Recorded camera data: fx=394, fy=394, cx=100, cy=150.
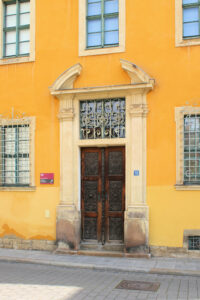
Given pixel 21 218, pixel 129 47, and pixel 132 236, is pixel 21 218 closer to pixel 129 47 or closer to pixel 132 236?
pixel 132 236

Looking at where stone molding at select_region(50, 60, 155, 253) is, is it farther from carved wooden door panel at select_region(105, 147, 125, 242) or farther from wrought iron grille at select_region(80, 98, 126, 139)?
carved wooden door panel at select_region(105, 147, 125, 242)

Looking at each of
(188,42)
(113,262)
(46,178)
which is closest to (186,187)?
(113,262)

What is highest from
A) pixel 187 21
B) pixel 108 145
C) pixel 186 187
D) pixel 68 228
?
pixel 187 21

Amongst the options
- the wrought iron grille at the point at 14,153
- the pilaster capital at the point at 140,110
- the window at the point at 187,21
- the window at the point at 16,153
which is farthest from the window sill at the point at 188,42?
the wrought iron grille at the point at 14,153

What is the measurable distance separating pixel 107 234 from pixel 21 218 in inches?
96.4

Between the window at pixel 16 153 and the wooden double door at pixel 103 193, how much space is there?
159 centimetres

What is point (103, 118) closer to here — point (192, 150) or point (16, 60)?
point (192, 150)

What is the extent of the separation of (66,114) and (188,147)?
328cm

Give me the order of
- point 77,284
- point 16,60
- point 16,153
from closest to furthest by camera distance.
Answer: point 77,284 < point 16,153 < point 16,60

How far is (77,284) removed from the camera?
7395mm

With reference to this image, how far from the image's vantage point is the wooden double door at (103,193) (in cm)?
1020

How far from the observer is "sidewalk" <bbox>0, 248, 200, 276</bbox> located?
8.30 metres

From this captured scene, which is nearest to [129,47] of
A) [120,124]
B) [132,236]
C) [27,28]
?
[120,124]

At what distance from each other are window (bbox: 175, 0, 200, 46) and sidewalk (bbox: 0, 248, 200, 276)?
5.26m
